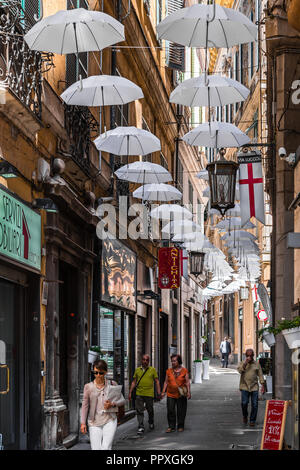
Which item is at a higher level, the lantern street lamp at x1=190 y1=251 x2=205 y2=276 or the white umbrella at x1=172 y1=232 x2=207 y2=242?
the white umbrella at x1=172 y1=232 x2=207 y2=242

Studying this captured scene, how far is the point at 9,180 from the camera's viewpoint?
35.9ft

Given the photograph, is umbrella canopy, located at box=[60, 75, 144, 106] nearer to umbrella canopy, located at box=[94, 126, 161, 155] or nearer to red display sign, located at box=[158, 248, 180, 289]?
umbrella canopy, located at box=[94, 126, 161, 155]

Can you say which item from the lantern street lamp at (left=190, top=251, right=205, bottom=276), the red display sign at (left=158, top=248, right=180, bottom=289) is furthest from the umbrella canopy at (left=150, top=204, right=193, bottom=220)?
the lantern street lamp at (left=190, top=251, right=205, bottom=276)

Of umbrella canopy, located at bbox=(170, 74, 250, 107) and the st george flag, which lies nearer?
umbrella canopy, located at bbox=(170, 74, 250, 107)

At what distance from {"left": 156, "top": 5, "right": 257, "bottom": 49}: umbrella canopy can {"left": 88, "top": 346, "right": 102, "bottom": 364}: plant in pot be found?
6.74 meters

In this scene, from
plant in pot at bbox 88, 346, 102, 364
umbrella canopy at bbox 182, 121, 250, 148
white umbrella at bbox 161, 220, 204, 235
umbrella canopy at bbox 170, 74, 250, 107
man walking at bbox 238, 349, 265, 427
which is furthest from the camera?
white umbrella at bbox 161, 220, 204, 235

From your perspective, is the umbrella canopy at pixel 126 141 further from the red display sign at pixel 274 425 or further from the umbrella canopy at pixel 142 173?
the red display sign at pixel 274 425

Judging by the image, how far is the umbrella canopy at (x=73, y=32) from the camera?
10.2 meters

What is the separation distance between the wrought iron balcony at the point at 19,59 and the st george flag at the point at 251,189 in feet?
20.7

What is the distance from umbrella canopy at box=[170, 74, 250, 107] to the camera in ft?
43.4

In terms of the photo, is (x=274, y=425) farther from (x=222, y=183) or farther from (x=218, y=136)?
(x=218, y=136)

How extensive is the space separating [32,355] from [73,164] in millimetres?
3629

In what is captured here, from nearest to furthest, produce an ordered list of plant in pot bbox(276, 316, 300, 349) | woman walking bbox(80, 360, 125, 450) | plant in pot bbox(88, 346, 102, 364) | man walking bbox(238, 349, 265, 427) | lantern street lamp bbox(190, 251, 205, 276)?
woman walking bbox(80, 360, 125, 450), plant in pot bbox(276, 316, 300, 349), plant in pot bbox(88, 346, 102, 364), man walking bbox(238, 349, 265, 427), lantern street lamp bbox(190, 251, 205, 276)
